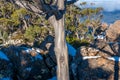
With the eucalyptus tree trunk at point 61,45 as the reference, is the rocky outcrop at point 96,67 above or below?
below

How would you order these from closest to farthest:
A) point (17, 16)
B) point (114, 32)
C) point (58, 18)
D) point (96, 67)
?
point (58, 18) → point (96, 67) → point (114, 32) → point (17, 16)

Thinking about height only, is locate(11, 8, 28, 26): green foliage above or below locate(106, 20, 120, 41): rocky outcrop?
above

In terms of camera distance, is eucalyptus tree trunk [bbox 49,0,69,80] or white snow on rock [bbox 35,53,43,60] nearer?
eucalyptus tree trunk [bbox 49,0,69,80]

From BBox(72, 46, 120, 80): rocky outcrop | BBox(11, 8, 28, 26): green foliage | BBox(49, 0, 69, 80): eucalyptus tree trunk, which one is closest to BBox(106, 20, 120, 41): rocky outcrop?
BBox(11, 8, 28, 26): green foliage

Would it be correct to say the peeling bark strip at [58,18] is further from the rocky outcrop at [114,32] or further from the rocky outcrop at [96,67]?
the rocky outcrop at [114,32]

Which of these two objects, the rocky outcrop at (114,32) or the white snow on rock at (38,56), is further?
the rocky outcrop at (114,32)

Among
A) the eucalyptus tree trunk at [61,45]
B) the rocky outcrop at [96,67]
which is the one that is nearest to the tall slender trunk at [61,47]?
the eucalyptus tree trunk at [61,45]

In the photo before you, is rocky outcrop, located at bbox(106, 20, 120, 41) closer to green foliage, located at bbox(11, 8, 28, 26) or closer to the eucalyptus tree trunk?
green foliage, located at bbox(11, 8, 28, 26)

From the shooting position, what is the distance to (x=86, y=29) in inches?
1441

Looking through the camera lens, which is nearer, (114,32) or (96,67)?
(96,67)

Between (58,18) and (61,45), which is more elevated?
(58,18)

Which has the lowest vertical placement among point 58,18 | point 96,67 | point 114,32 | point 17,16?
point 114,32

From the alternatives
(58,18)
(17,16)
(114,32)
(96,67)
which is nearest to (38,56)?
(96,67)

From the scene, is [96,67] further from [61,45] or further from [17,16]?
[17,16]
